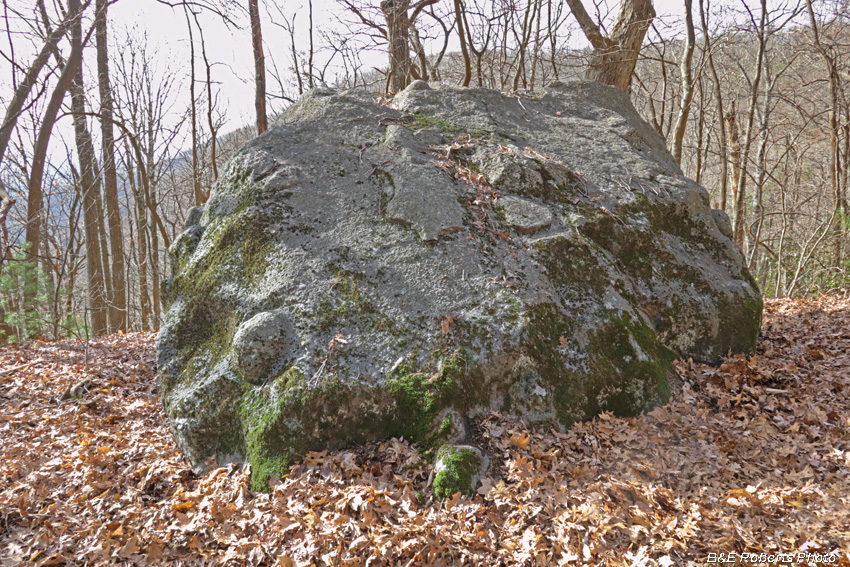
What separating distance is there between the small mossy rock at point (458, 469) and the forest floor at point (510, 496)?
81 millimetres

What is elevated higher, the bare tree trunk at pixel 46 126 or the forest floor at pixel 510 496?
the bare tree trunk at pixel 46 126

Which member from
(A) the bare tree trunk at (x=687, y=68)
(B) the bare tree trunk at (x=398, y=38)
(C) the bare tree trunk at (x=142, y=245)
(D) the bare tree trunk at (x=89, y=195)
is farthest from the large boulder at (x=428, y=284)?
(C) the bare tree trunk at (x=142, y=245)

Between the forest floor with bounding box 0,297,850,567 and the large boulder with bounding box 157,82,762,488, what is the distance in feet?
0.90

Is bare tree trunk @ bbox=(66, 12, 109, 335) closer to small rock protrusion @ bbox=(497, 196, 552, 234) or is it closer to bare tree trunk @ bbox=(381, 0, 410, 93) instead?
bare tree trunk @ bbox=(381, 0, 410, 93)

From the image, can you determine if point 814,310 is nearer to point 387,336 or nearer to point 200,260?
point 387,336

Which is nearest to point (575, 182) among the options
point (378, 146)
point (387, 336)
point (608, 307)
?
point (608, 307)

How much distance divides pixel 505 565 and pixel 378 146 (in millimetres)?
3978

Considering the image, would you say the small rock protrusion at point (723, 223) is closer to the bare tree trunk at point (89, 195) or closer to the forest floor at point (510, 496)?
the forest floor at point (510, 496)

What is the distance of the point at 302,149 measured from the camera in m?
4.91

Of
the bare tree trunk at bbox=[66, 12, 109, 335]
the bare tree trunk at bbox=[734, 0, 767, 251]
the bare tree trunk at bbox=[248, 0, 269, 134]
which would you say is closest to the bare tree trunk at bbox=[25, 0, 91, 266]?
the bare tree trunk at bbox=[66, 12, 109, 335]

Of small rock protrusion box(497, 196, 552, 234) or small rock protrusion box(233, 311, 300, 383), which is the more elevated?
small rock protrusion box(497, 196, 552, 234)

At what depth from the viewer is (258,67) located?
28.1 feet

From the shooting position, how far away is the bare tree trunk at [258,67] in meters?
8.47

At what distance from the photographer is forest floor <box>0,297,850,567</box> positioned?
2.53 metres
